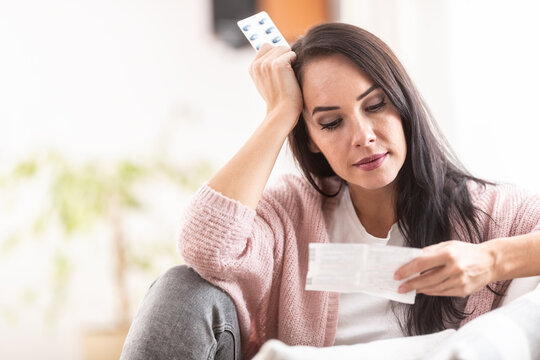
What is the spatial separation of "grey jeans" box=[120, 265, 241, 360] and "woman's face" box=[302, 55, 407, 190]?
1.21ft

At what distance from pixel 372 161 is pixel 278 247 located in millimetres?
297

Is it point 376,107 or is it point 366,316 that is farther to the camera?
point 366,316

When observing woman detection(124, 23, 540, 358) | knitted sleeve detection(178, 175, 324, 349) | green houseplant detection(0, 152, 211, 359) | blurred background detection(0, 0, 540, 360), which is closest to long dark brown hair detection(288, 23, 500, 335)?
woman detection(124, 23, 540, 358)

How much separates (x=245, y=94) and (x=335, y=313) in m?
1.73

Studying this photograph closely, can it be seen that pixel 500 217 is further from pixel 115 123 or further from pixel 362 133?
pixel 115 123

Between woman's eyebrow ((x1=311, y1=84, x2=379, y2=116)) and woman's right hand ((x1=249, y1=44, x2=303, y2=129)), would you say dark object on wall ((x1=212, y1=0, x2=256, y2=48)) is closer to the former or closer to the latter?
woman's right hand ((x1=249, y1=44, x2=303, y2=129))

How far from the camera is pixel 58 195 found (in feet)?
7.22

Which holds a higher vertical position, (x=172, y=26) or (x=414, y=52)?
(x=172, y=26)

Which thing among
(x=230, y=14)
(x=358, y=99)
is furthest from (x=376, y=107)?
(x=230, y=14)

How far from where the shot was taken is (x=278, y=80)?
1.28 meters

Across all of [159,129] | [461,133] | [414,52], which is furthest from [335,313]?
[159,129]

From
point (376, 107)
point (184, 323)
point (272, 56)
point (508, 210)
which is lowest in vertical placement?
point (184, 323)

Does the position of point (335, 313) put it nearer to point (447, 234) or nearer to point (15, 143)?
point (447, 234)

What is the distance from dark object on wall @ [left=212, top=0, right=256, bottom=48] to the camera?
8.72ft
